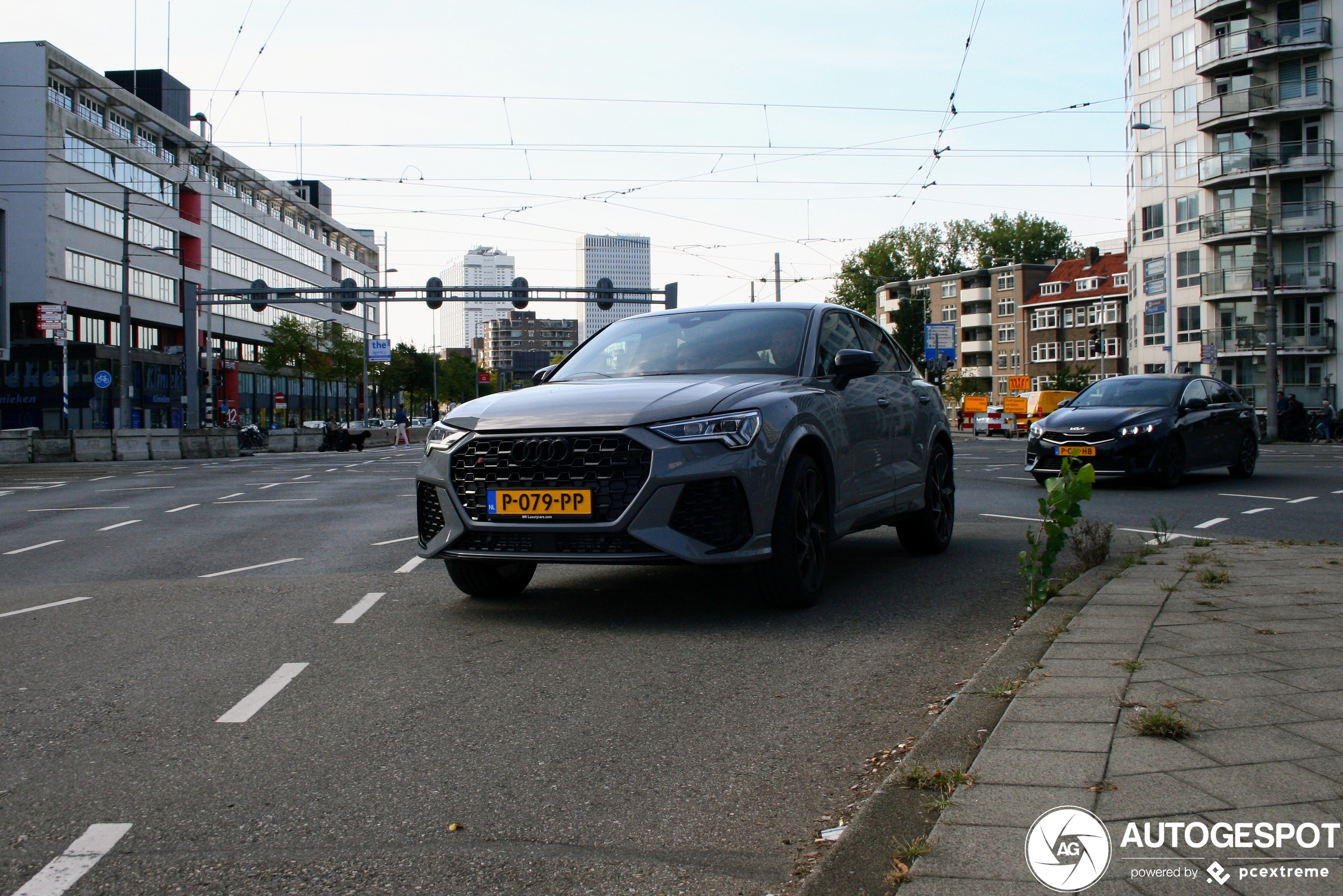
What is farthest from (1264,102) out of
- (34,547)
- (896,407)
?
(34,547)

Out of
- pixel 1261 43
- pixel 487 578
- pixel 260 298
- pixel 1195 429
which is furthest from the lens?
pixel 1261 43

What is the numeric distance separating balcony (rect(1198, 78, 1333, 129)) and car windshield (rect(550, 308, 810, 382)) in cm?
5393

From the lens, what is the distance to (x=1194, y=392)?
51.4 feet

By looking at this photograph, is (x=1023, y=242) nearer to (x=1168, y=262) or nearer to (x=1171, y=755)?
(x=1168, y=262)

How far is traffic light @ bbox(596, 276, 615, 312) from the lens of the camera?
4241cm

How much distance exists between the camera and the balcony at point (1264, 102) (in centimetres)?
5194

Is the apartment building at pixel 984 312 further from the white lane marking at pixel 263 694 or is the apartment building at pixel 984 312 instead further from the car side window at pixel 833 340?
the white lane marking at pixel 263 694

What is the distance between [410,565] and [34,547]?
4825 mm

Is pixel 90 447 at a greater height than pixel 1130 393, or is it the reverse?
pixel 1130 393

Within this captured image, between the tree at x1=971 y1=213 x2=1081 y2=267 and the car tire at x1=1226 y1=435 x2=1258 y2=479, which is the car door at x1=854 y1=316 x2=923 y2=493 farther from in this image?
the tree at x1=971 y1=213 x2=1081 y2=267

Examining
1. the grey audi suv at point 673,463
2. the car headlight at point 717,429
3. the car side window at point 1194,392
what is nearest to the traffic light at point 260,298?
the car side window at point 1194,392

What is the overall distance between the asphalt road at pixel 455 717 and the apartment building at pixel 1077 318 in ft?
288

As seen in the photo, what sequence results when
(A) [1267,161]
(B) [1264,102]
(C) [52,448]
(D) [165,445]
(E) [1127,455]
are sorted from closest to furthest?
(E) [1127,455] < (C) [52,448] < (D) [165,445] < (B) [1264,102] < (A) [1267,161]

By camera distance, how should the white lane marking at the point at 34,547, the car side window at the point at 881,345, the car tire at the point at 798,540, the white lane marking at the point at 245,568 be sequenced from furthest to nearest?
the white lane marking at the point at 34,547 < the white lane marking at the point at 245,568 < the car side window at the point at 881,345 < the car tire at the point at 798,540
